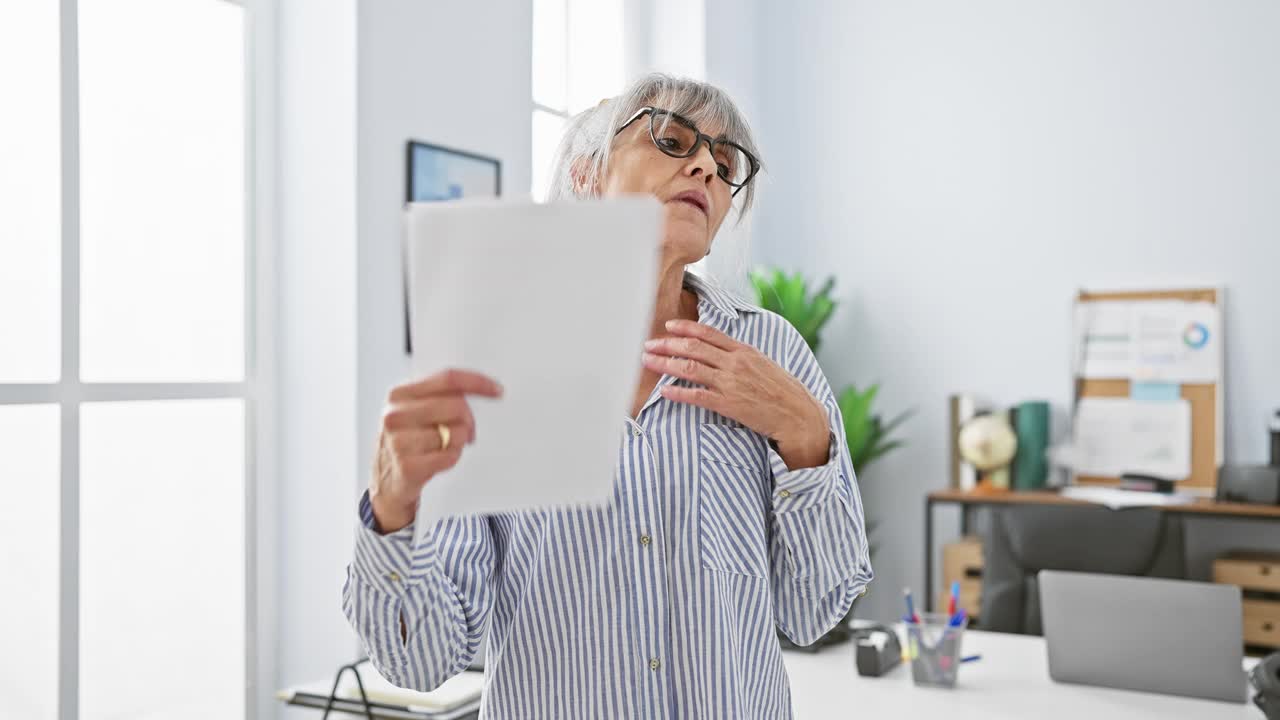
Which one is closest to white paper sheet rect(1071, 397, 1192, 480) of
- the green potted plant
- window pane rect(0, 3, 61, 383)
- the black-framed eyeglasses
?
the green potted plant

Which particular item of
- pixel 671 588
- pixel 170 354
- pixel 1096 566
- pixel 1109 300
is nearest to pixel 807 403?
pixel 671 588

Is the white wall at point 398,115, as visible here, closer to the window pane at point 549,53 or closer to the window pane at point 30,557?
the window pane at point 549,53

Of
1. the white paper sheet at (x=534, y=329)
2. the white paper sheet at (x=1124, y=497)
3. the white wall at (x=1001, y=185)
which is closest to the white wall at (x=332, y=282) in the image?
the white paper sheet at (x=534, y=329)

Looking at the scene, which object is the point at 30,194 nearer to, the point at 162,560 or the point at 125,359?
the point at 125,359

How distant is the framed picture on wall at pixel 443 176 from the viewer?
2766 mm

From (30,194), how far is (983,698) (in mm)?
2006

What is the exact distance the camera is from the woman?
3.40ft

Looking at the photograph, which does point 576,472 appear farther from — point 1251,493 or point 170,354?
point 1251,493

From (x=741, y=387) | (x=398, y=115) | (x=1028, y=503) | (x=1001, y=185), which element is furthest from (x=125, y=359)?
(x=1001, y=185)

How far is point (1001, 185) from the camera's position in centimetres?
439

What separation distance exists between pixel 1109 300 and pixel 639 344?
12.6 feet

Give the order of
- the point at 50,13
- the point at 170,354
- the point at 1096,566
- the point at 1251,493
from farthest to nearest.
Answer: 1. the point at 1251,493
2. the point at 1096,566
3. the point at 170,354
4. the point at 50,13

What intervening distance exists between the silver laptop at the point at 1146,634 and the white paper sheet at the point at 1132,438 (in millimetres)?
2416

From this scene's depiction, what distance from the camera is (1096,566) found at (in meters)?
2.82
